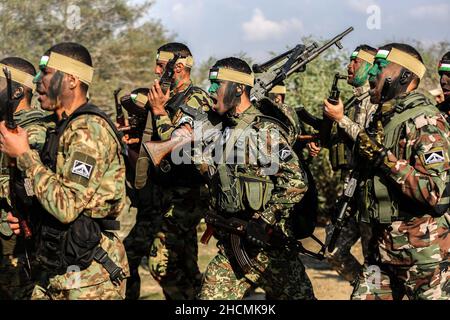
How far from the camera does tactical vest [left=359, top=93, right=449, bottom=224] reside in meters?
4.80

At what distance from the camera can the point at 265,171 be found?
5539 mm

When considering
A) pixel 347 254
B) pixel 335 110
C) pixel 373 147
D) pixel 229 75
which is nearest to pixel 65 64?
pixel 229 75

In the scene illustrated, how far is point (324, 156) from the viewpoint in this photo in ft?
38.5

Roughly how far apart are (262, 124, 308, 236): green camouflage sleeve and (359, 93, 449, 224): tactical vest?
0.72m

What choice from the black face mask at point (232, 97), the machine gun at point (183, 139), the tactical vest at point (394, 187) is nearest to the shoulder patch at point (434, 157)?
the tactical vest at point (394, 187)

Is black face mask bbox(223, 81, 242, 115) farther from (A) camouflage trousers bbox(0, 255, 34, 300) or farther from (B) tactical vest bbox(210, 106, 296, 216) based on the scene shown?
(A) camouflage trousers bbox(0, 255, 34, 300)

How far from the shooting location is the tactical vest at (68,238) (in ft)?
14.6

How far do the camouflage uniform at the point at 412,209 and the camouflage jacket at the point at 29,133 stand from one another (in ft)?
7.29

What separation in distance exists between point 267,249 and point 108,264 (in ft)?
4.55

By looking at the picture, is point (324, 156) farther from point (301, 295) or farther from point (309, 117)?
point (301, 295)

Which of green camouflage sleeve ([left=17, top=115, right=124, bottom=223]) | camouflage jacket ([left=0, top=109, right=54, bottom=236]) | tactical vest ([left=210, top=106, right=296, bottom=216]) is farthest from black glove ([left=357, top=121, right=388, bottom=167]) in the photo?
camouflage jacket ([left=0, top=109, right=54, bottom=236])

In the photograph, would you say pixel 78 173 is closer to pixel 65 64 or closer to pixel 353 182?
pixel 65 64

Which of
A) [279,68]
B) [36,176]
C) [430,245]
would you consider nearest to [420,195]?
[430,245]

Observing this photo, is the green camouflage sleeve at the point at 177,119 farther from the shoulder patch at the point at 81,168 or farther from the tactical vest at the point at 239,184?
the shoulder patch at the point at 81,168
